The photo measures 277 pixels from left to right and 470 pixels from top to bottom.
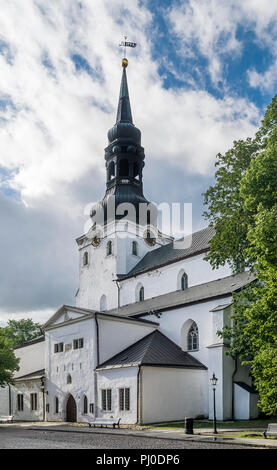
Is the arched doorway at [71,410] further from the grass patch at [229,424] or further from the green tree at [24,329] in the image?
the green tree at [24,329]

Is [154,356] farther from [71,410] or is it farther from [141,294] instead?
[141,294]

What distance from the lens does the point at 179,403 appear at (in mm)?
29562

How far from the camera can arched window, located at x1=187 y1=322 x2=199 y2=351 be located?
32938 mm

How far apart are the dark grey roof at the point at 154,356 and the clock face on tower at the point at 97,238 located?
1593 cm

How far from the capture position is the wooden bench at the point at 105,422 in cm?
2731

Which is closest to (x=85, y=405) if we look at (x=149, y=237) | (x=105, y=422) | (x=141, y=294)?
(x=105, y=422)

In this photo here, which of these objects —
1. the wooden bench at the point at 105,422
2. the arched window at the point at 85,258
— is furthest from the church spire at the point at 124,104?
the wooden bench at the point at 105,422

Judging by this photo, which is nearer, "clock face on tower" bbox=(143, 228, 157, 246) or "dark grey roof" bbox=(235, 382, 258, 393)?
"dark grey roof" bbox=(235, 382, 258, 393)

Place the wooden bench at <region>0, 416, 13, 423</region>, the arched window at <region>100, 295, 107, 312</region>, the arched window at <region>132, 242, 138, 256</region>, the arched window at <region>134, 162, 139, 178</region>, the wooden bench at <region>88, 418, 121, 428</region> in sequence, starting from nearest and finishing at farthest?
1. the wooden bench at <region>88, 418, 121, 428</region>
2. the wooden bench at <region>0, 416, 13, 423</region>
3. the arched window at <region>132, 242, 138, 256</region>
4. the arched window at <region>100, 295, 107, 312</region>
5. the arched window at <region>134, 162, 139, 178</region>

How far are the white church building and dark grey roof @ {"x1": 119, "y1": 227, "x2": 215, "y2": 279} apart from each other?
4.8 inches

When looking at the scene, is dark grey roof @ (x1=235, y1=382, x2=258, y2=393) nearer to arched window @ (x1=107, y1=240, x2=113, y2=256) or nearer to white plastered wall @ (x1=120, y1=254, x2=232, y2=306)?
white plastered wall @ (x1=120, y1=254, x2=232, y2=306)

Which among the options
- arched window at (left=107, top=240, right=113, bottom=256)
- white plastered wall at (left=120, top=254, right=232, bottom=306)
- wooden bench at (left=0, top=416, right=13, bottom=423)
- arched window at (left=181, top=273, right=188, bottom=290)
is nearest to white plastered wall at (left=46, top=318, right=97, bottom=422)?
wooden bench at (left=0, top=416, right=13, bottom=423)

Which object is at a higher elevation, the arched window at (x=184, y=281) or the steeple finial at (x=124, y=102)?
the steeple finial at (x=124, y=102)
